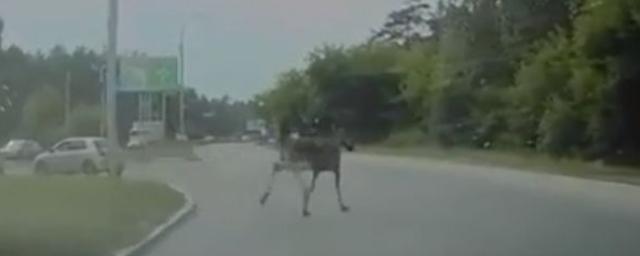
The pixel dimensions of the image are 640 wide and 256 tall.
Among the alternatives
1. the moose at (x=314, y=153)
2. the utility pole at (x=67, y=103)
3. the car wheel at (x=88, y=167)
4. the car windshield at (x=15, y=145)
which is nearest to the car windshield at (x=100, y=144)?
the car wheel at (x=88, y=167)

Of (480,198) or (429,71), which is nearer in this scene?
(480,198)

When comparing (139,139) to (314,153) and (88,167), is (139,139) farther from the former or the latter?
(314,153)

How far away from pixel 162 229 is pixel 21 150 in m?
44.2

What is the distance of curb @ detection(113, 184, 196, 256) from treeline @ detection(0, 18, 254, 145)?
112ft

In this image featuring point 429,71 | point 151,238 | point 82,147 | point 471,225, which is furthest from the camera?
point 429,71

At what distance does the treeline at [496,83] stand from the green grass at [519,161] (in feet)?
3.09

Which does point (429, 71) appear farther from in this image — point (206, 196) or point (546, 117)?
point (206, 196)

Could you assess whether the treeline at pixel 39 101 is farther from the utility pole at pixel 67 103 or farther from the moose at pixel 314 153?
the moose at pixel 314 153

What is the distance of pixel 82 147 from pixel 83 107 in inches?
1274

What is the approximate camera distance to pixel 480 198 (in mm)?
34062

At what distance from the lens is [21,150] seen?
65.0 metres

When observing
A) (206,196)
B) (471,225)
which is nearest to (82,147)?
(206,196)

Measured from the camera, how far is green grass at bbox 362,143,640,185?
51562 millimetres

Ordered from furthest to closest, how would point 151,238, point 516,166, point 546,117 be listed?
point 546,117 → point 516,166 → point 151,238
